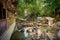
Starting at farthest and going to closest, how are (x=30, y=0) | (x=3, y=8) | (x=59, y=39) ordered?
(x=30, y=0)
(x=59, y=39)
(x=3, y=8)

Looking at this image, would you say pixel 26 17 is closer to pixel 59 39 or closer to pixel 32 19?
pixel 32 19

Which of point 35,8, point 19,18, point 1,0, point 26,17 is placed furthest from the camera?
point 26,17

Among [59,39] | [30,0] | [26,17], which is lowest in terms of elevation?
[26,17]

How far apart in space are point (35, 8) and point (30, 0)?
78.8 ft

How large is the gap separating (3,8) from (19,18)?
97.2ft

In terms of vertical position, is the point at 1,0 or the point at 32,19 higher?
the point at 1,0

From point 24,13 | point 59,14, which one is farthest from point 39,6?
point 59,14

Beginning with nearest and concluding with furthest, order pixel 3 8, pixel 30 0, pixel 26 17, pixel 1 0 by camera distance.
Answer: pixel 1 0 → pixel 3 8 → pixel 30 0 → pixel 26 17

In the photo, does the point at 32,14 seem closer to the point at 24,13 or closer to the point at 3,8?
the point at 24,13

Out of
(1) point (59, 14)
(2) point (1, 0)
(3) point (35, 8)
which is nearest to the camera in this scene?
(2) point (1, 0)

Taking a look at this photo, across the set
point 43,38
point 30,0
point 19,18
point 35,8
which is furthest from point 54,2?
point 19,18

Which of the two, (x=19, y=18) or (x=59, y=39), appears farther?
(x=19, y=18)

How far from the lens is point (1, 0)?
12.0 metres

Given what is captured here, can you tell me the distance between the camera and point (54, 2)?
50.8 ft
